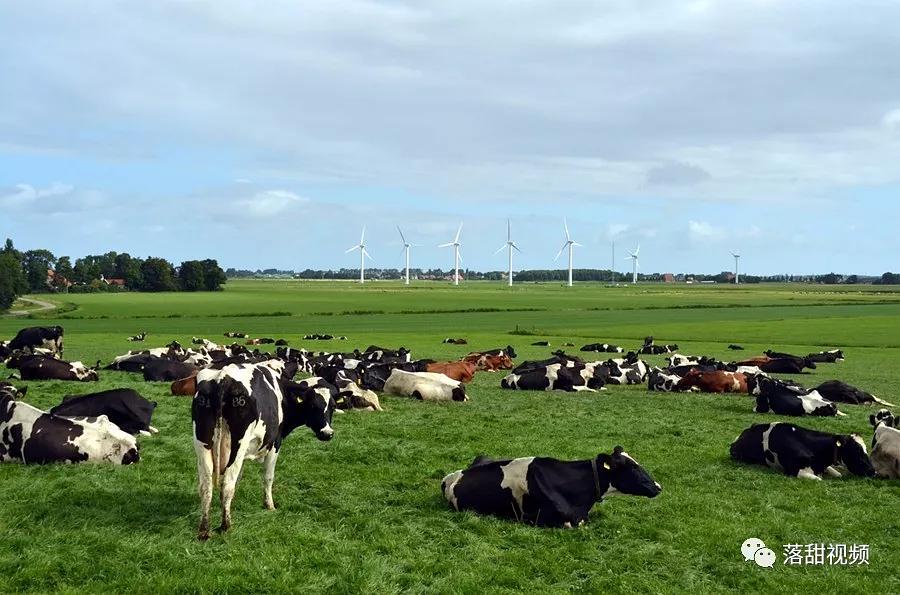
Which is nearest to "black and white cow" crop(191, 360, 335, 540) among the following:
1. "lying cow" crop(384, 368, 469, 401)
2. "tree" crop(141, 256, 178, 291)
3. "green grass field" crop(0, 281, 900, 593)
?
"green grass field" crop(0, 281, 900, 593)

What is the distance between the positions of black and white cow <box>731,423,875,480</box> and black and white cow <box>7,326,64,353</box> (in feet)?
84.7

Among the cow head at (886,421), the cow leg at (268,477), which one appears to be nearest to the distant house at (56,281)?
the cow leg at (268,477)

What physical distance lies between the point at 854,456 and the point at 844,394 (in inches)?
345

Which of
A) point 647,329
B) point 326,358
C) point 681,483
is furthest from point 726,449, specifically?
point 647,329

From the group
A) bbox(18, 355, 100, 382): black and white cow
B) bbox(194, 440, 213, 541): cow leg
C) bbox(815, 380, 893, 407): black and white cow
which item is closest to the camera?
bbox(194, 440, 213, 541): cow leg

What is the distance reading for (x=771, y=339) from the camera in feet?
145

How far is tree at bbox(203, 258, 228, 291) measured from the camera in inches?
6521

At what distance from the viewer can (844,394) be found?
798 inches

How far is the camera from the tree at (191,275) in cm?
16188

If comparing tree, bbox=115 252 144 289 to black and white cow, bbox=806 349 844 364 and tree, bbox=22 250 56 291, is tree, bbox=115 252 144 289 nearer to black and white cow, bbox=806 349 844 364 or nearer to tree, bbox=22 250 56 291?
tree, bbox=22 250 56 291

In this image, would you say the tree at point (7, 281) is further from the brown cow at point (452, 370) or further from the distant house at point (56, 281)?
the brown cow at point (452, 370)

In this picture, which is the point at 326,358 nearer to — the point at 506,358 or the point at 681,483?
the point at 506,358

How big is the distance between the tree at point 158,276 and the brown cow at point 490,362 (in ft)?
464

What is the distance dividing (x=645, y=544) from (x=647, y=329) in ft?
148
